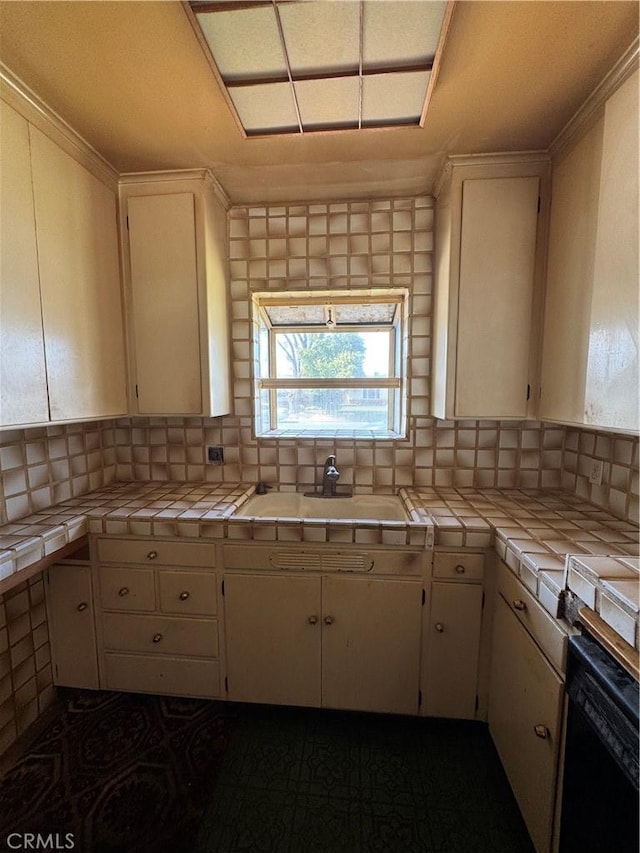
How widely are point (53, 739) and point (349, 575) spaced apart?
4.36ft

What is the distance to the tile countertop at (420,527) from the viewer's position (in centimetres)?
100

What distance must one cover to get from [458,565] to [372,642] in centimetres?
46

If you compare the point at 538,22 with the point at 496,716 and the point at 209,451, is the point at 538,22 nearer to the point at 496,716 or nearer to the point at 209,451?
the point at 209,451

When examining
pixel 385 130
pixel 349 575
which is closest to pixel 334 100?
pixel 385 130

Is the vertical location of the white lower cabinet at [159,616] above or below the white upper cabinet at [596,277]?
below

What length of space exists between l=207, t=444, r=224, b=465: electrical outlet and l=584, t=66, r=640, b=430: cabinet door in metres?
1.58

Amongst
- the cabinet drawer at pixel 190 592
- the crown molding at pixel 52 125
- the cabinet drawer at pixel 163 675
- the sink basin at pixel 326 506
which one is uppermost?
the crown molding at pixel 52 125

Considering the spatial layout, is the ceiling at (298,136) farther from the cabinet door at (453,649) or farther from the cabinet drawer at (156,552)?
the cabinet door at (453,649)

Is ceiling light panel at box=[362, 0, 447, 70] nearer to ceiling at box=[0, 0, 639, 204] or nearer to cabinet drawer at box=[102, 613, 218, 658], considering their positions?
ceiling at box=[0, 0, 639, 204]

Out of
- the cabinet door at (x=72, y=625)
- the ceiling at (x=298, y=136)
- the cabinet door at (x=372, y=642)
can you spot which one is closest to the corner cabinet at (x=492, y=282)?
the ceiling at (x=298, y=136)

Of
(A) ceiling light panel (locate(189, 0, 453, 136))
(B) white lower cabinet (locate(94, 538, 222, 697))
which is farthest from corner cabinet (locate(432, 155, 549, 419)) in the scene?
(B) white lower cabinet (locate(94, 538, 222, 697))

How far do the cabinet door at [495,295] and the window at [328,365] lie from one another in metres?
0.41

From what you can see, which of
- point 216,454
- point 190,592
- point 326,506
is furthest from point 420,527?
point 216,454

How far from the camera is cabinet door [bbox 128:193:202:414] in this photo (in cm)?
145
